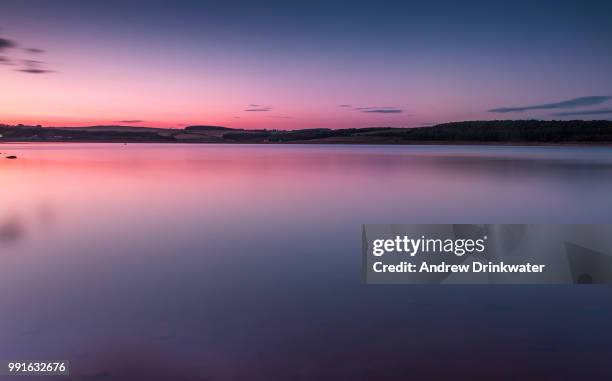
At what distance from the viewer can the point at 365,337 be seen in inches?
220

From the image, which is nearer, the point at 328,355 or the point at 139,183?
the point at 328,355

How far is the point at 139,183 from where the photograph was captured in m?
25.6

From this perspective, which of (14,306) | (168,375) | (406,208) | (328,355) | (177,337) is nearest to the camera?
(168,375)

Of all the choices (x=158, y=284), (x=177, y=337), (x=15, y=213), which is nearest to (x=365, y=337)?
(x=177, y=337)

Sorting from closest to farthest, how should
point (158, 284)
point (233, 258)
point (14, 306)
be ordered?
point (14, 306) → point (158, 284) → point (233, 258)

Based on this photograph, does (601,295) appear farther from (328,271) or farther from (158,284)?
(158,284)

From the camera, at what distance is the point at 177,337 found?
556cm

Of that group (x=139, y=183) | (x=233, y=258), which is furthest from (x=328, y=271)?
(x=139, y=183)

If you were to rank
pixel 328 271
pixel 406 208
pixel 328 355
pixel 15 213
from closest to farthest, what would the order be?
pixel 328 355
pixel 328 271
pixel 15 213
pixel 406 208

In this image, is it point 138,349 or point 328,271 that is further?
point 328,271

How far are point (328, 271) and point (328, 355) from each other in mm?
3470

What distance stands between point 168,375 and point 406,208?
13.2 metres

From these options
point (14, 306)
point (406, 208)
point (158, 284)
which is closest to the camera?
point (14, 306)

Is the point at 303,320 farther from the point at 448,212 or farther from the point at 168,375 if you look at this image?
the point at 448,212
